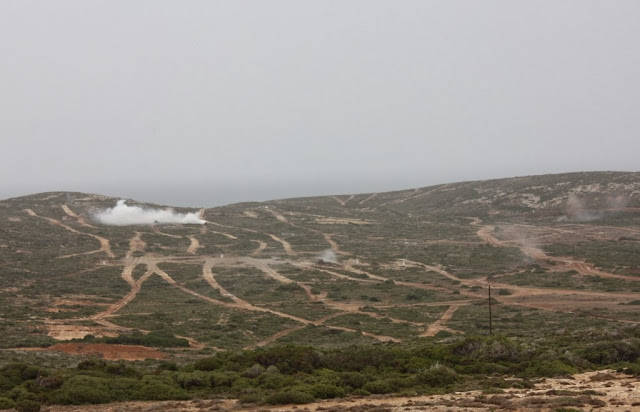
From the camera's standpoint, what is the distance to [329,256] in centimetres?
7562

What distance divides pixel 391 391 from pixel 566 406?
20.1 feet

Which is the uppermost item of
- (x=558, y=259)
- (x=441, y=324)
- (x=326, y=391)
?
(x=326, y=391)

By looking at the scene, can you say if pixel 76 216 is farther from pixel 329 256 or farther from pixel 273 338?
pixel 273 338

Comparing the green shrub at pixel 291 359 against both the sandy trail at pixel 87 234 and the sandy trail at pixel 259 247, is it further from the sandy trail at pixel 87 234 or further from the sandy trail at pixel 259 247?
the sandy trail at pixel 259 247

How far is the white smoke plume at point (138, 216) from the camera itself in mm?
101244

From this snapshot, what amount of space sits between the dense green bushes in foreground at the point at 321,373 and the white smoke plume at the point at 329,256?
4527cm

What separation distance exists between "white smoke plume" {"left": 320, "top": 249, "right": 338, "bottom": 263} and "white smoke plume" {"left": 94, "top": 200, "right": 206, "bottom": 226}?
32875 millimetres

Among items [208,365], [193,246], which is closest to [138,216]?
[193,246]

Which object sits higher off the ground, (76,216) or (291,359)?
(76,216)

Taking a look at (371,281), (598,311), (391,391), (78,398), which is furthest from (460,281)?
(78,398)

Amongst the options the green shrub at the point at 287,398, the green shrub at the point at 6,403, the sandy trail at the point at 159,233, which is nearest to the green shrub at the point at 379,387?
the green shrub at the point at 287,398

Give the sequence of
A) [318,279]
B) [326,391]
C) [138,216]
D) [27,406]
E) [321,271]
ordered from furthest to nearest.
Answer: [138,216] < [321,271] < [318,279] < [326,391] < [27,406]

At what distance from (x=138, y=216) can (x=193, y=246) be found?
27441mm

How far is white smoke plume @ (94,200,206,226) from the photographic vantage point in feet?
332
